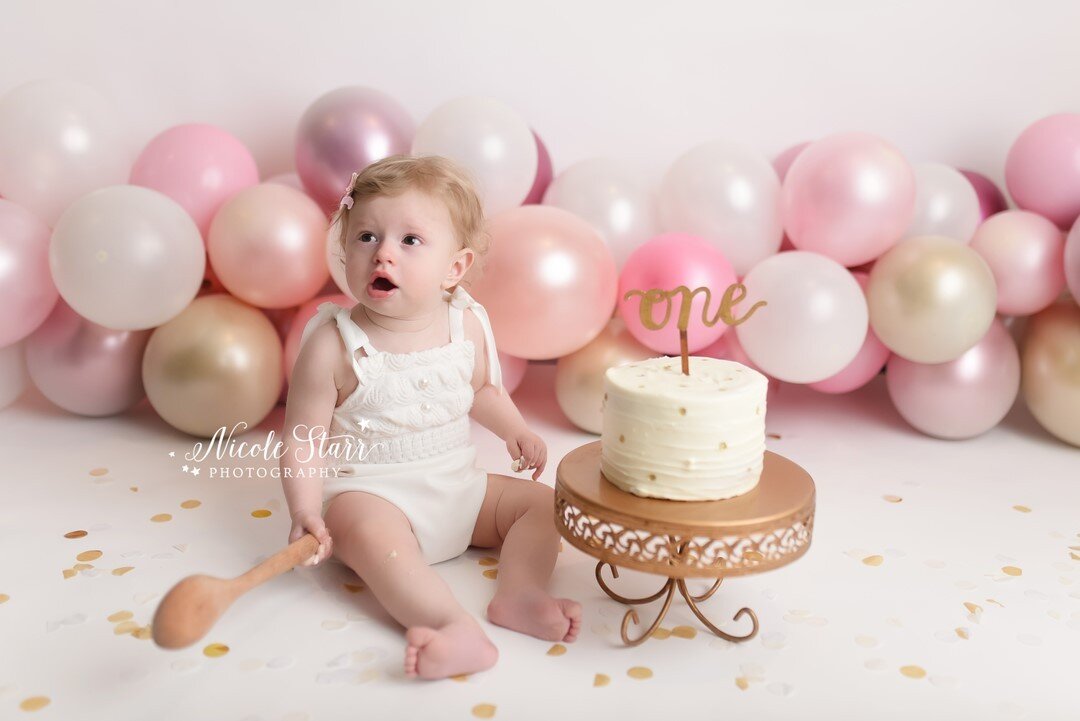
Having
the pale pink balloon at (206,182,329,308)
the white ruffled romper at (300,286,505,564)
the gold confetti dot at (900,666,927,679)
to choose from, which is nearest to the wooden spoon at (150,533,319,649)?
the white ruffled romper at (300,286,505,564)

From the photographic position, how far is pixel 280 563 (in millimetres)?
1479

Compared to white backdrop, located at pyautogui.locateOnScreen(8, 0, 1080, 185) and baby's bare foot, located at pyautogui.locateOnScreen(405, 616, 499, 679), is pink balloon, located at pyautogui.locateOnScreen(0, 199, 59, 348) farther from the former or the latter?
baby's bare foot, located at pyautogui.locateOnScreen(405, 616, 499, 679)

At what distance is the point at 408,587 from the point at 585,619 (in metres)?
0.31

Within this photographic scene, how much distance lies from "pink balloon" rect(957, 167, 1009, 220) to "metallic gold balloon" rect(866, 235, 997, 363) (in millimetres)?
517

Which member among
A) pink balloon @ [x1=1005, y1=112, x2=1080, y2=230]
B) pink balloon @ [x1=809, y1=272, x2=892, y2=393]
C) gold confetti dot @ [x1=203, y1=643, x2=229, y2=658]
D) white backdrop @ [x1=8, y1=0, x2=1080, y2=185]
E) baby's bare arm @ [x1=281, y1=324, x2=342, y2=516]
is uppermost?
white backdrop @ [x1=8, y1=0, x2=1080, y2=185]

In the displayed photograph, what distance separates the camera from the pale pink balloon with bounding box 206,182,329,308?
7.89ft

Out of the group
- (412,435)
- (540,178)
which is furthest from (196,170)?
(412,435)

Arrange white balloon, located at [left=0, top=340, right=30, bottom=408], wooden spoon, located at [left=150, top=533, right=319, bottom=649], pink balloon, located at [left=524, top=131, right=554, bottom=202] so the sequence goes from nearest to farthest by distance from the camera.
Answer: wooden spoon, located at [left=150, top=533, right=319, bottom=649] → white balloon, located at [left=0, top=340, right=30, bottom=408] → pink balloon, located at [left=524, top=131, right=554, bottom=202]

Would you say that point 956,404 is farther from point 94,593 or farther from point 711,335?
point 94,593

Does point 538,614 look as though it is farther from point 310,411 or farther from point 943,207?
point 943,207

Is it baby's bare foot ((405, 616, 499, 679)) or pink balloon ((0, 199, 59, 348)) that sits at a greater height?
pink balloon ((0, 199, 59, 348))

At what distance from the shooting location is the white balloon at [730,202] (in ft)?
8.30

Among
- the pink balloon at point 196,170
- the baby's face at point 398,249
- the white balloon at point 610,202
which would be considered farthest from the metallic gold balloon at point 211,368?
the white balloon at point 610,202

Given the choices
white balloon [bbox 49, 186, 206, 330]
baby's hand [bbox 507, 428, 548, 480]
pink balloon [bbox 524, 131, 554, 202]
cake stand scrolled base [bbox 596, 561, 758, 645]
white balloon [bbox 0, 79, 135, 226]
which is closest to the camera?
cake stand scrolled base [bbox 596, 561, 758, 645]
